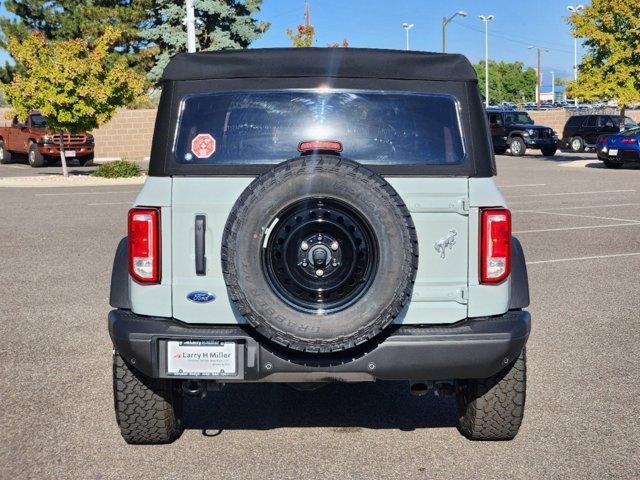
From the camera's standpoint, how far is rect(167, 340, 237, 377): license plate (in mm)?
4047

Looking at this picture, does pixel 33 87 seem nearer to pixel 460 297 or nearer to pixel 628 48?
pixel 628 48

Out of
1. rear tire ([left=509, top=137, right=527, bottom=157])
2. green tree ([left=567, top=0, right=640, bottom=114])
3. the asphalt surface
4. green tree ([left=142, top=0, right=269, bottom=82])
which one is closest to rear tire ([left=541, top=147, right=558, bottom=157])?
rear tire ([left=509, top=137, right=527, bottom=157])

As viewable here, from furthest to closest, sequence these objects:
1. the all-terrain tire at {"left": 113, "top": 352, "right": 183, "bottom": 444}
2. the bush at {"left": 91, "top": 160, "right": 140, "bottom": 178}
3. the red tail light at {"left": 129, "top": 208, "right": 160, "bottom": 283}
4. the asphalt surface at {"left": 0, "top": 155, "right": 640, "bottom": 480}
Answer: the bush at {"left": 91, "top": 160, "right": 140, "bottom": 178} → the all-terrain tire at {"left": 113, "top": 352, "right": 183, "bottom": 444} → the asphalt surface at {"left": 0, "top": 155, "right": 640, "bottom": 480} → the red tail light at {"left": 129, "top": 208, "right": 160, "bottom": 283}

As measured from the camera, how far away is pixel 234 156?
4.23 meters

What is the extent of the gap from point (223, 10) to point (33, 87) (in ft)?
70.5

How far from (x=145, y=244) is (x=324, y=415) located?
1.57 metres

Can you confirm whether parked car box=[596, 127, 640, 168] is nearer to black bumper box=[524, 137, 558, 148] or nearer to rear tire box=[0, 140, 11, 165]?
black bumper box=[524, 137, 558, 148]

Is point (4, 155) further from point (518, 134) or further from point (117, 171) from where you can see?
point (518, 134)

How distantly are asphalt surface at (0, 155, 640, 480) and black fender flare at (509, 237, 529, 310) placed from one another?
0.74m

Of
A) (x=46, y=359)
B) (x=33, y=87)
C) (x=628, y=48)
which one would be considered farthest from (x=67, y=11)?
(x=46, y=359)

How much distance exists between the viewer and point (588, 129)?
3925cm

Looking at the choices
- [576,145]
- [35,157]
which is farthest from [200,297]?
[576,145]

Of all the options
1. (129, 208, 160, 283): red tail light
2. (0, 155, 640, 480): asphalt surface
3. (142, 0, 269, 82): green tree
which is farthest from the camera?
(142, 0, 269, 82): green tree

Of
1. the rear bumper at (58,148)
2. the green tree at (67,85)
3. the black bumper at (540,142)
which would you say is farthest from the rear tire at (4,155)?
the black bumper at (540,142)
